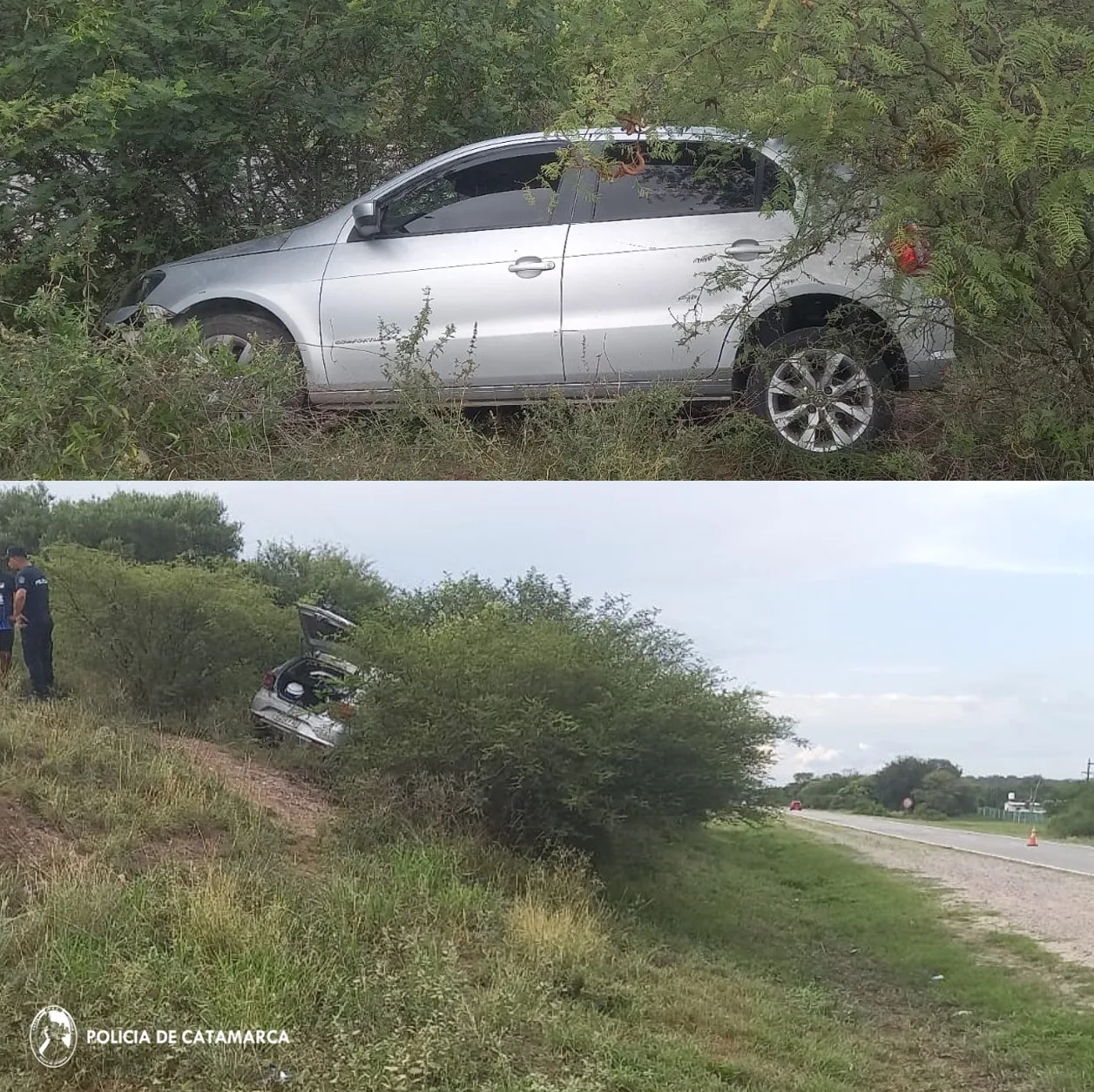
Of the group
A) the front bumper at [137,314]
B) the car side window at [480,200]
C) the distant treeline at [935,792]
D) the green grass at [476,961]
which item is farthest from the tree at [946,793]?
the front bumper at [137,314]

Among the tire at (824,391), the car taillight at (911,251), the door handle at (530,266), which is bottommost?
the tire at (824,391)

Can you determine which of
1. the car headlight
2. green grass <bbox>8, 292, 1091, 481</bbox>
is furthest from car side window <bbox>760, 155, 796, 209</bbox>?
the car headlight

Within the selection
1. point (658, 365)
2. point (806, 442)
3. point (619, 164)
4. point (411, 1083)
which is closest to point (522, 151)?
point (619, 164)

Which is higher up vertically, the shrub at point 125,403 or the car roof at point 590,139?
the car roof at point 590,139

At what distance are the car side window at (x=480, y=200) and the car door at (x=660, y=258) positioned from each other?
25 cm

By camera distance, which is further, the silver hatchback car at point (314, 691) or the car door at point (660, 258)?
the car door at point (660, 258)

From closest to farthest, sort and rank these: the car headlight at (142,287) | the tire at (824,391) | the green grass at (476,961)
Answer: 1. the green grass at (476,961)
2. the tire at (824,391)
3. the car headlight at (142,287)

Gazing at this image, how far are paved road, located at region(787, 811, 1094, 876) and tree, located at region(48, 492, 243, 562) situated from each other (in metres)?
1.69

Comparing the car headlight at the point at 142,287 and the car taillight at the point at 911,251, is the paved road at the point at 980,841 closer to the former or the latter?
the car taillight at the point at 911,251

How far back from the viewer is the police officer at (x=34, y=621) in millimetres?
2658

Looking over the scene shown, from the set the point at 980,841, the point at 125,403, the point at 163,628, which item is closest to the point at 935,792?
the point at 980,841

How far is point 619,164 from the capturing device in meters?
4.97

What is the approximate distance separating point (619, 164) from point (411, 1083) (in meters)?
4.24

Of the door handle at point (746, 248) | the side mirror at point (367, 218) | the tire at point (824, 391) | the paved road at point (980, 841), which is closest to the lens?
the paved road at point (980, 841)
